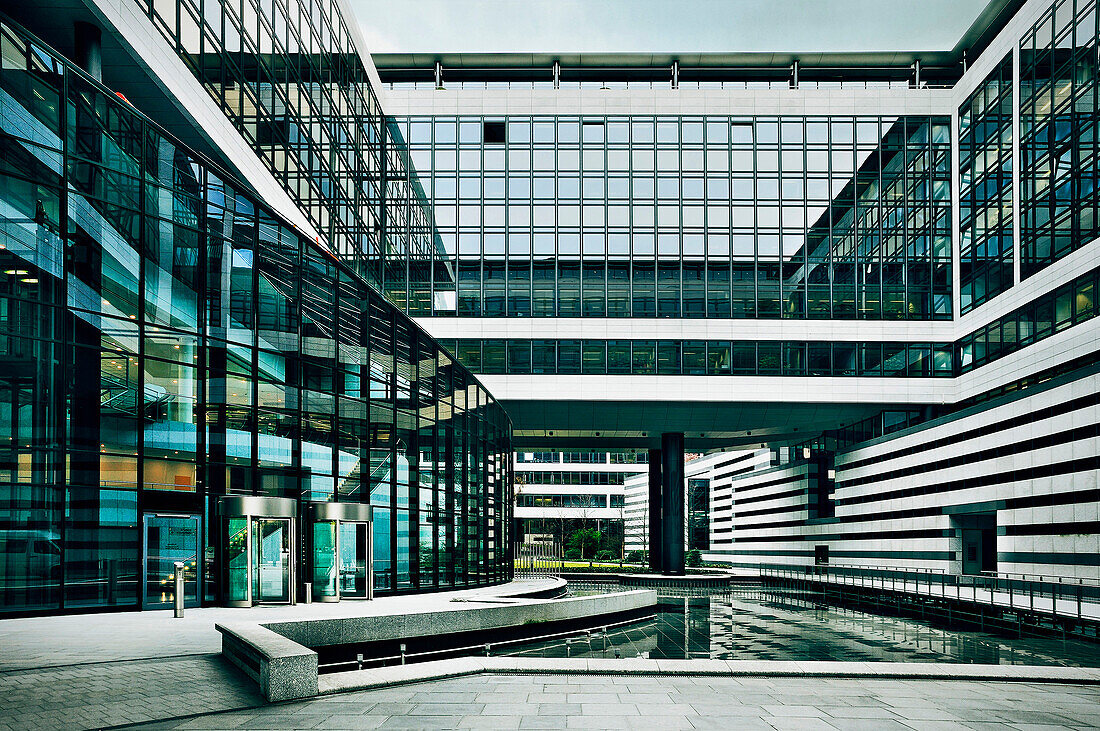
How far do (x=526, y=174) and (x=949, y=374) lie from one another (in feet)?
90.2

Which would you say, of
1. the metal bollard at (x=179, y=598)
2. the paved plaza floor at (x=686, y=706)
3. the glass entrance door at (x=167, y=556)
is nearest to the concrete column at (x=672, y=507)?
the glass entrance door at (x=167, y=556)

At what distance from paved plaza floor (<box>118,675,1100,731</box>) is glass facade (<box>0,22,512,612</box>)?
406 inches

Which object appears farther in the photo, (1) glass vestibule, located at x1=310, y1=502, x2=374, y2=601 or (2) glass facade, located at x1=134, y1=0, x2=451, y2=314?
(2) glass facade, located at x1=134, y1=0, x2=451, y2=314

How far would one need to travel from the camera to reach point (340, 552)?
2712 cm

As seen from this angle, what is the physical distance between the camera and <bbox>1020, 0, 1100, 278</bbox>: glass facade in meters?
43.1

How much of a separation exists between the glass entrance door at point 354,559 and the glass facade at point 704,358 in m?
30.7

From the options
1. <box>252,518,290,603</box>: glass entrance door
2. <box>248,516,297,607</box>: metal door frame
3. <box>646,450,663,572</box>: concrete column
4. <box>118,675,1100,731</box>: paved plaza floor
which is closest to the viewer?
<box>118,675,1100,731</box>: paved plaza floor

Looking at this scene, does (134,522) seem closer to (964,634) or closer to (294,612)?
(294,612)

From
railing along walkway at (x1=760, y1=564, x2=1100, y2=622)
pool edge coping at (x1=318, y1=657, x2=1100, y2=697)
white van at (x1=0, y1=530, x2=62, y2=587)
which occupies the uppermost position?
white van at (x1=0, y1=530, x2=62, y2=587)

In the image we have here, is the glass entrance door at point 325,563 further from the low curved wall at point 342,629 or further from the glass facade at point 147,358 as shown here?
the low curved wall at point 342,629

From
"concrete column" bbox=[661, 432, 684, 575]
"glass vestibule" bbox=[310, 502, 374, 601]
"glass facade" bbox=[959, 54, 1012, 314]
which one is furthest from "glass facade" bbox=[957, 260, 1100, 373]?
"glass vestibule" bbox=[310, 502, 374, 601]

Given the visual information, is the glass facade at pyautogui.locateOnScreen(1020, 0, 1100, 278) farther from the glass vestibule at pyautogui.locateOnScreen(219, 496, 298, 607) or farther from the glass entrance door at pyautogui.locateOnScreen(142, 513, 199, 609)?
the glass entrance door at pyautogui.locateOnScreen(142, 513, 199, 609)

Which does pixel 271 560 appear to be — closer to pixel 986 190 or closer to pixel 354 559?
pixel 354 559

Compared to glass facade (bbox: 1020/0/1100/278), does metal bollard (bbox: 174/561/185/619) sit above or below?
below
